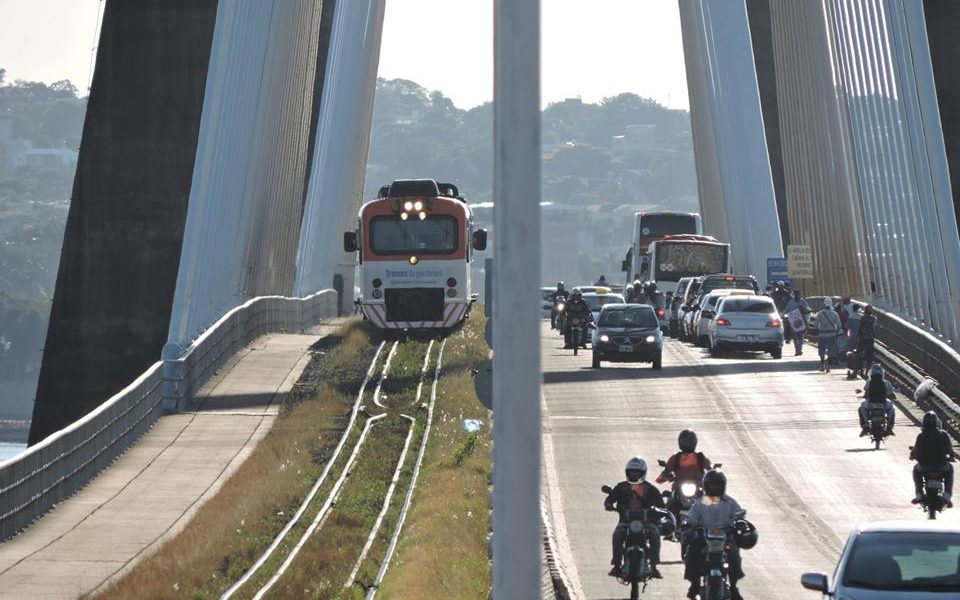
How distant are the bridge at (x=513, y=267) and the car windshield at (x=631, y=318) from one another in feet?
3.75

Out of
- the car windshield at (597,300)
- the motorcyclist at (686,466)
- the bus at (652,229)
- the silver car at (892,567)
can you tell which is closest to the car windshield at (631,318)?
the car windshield at (597,300)

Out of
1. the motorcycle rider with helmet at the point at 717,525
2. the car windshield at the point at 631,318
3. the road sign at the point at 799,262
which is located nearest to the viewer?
the motorcycle rider with helmet at the point at 717,525

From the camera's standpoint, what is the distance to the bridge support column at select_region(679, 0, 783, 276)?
6731 centimetres

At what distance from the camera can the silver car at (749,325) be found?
44.5 metres

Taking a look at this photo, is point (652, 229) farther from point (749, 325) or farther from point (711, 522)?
point (711, 522)

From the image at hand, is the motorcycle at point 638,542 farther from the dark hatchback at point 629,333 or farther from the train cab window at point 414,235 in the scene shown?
the train cab window at point 414,235

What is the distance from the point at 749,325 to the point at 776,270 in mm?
18938

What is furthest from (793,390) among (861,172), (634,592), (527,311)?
(527,311)

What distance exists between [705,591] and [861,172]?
120 ft

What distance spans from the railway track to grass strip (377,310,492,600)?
219mm

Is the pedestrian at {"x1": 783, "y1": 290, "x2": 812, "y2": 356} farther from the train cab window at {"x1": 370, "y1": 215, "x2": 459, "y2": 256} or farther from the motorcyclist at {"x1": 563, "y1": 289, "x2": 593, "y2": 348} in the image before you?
the train cab window at {"x1": 370, "y1": 215, "x2": 459, "y2": 256}

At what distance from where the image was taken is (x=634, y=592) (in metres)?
16.5

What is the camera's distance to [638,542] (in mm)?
16453

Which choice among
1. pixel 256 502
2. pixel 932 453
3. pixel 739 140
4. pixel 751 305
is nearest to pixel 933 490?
pixel 932 453
